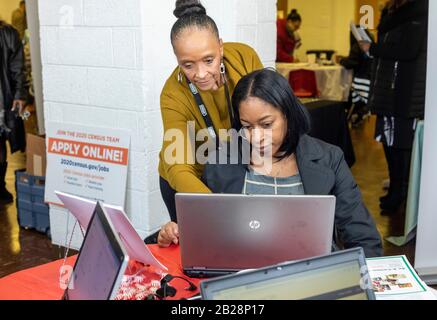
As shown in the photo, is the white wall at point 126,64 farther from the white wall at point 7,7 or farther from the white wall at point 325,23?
the white wall at point 325,23

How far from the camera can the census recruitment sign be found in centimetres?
328

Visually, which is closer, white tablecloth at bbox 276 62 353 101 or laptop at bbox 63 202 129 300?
laptop at bbox 63 202 129 300

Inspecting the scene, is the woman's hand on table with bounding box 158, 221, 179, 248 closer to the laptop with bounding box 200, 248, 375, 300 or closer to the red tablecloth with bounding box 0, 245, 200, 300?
the red tablecloth with bounding box 0, 245, 200, 300

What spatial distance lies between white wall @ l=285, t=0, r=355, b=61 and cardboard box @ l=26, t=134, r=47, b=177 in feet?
23.6

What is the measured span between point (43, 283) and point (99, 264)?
0.53 m

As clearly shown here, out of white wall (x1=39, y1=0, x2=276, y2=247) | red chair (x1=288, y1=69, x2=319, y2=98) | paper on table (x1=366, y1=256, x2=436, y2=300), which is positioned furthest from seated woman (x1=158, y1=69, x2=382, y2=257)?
red chair (x1=288, y1=69, x2=319, y2=98)

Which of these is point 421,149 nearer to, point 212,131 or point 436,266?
point 436,266

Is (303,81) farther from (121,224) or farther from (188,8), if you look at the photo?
(121,224)

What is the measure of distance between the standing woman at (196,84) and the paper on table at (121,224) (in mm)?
255

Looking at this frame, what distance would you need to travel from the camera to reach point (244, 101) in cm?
185

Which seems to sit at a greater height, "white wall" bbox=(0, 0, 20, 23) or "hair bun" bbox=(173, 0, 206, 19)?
"white wall" bbox=(0, 0, 20, 23)

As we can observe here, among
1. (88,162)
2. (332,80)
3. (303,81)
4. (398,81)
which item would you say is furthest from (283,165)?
(332,80)

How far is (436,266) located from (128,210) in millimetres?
1726

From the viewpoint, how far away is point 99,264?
4.06ft
